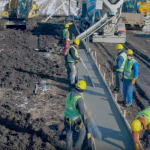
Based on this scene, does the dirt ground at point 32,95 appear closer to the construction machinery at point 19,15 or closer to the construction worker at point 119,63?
the construction worker at point 119,63

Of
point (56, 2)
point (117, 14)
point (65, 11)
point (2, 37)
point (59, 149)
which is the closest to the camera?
point (59, 149)

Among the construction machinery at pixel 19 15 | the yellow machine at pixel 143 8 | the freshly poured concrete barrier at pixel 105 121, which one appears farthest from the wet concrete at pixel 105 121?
the yellow machine at pixel 143 8

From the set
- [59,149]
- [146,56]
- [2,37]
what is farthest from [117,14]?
[59,149]

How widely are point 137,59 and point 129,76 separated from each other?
21.9ft

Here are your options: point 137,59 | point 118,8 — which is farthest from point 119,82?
point 118,8

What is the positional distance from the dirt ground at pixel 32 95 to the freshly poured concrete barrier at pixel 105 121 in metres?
0.57

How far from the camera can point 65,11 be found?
38.3m

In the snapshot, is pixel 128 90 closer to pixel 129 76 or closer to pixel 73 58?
pixel 129 76

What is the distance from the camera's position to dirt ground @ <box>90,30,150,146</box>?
1068 cm

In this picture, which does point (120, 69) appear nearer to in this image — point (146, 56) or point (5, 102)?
point (5, 102)

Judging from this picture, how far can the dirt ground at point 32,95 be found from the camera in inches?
316

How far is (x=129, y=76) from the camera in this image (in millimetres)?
10031

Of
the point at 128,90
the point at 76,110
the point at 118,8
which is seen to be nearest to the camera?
the point at 76,110

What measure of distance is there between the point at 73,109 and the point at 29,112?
3226 mm
